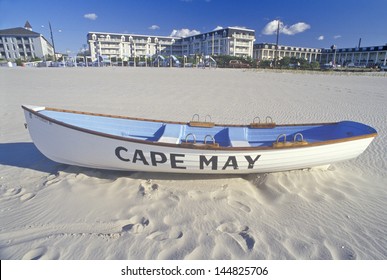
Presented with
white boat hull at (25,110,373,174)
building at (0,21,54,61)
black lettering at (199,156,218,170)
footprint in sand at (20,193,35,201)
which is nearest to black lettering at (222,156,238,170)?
white boat hull at (25,110,373,174)

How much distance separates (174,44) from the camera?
101m

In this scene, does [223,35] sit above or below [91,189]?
above

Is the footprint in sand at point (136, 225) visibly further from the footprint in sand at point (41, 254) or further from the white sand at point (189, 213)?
the footprint in sand at point (41, 254)

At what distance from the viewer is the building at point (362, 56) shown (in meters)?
72.6

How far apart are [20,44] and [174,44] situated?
5715 cm

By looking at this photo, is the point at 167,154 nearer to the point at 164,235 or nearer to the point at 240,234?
the point at 164,235

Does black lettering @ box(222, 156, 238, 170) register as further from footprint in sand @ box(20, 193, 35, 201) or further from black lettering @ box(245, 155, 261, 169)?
footprint in sand @ box(20, 193, 35, 201)

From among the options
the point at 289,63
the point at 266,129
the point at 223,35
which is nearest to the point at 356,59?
the point at 289,63

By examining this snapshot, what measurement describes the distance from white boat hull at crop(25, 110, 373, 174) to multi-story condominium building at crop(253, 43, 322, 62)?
301 ft

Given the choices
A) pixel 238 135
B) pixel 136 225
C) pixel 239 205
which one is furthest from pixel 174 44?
pixel 136 225

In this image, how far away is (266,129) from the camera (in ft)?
16.7

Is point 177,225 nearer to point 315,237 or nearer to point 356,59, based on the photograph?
point 315,237

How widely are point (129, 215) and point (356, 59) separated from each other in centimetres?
10325
